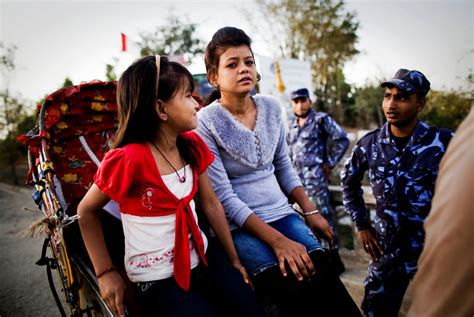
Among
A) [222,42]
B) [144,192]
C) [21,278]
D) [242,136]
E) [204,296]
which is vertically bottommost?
[21,278]

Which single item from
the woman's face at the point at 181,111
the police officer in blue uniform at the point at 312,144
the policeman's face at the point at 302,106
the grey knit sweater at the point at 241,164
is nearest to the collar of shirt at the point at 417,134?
the grey knit sweater at the point at 241,164

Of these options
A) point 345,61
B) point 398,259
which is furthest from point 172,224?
point 345,61

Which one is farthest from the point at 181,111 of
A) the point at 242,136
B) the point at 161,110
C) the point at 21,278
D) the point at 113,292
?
the point at 21,278

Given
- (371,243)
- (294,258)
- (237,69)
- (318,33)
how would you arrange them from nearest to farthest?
(294,258) → (237,69) → (371,243) → (318,33)

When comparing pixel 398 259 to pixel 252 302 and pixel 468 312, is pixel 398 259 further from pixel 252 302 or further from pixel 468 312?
pixel 468 312

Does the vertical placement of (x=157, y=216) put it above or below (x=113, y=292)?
above

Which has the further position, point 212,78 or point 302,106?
point 302,106

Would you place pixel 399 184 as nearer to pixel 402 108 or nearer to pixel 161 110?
pixel 402 108

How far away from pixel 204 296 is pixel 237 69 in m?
1.20

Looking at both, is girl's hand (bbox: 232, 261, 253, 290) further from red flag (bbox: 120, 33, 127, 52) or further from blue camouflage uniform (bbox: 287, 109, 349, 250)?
red flag (bbox: 120, 33, 127, 52)

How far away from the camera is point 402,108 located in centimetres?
188

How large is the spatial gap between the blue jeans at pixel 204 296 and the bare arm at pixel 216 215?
0.07 meters

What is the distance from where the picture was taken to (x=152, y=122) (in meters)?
1.46

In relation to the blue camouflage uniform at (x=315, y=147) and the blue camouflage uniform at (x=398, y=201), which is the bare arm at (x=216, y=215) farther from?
the blue camouflage uniform at (x=315, y=147)
